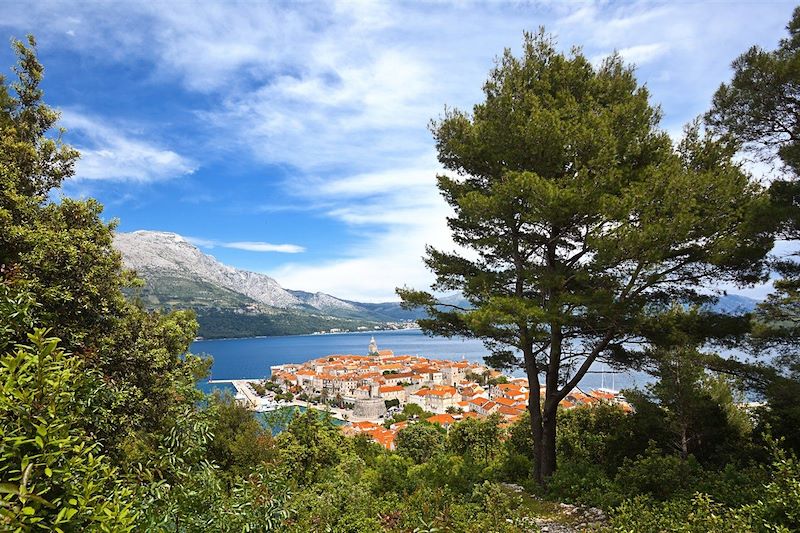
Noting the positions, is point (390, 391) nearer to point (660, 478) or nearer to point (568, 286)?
point (568, 286)

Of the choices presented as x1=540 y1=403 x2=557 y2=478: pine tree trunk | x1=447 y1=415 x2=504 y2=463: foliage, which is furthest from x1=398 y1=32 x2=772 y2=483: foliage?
x1=447 y1=415 x2=504 y2=463: foliage

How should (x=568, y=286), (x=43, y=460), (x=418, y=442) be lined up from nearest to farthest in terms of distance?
(x=43, y=460) → (x=568, y=286) → (x=418, y=442)

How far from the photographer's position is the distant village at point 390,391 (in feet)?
176

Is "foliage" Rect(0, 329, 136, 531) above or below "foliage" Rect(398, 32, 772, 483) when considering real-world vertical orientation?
below

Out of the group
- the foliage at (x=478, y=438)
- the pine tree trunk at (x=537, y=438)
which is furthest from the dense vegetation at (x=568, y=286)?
the foliage at (x=478, y=438)

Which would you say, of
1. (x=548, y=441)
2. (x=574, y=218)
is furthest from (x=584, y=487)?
(x=574, y=218)

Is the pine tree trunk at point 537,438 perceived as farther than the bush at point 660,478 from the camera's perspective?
Yes

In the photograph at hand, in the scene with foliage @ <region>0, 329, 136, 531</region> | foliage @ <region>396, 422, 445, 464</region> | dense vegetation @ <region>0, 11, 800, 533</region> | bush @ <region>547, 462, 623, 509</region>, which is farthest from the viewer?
foliage @ <region>396, 422, 445, 464</region>

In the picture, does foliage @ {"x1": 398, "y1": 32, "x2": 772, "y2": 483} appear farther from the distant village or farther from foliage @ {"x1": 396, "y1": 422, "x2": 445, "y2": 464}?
the distant village

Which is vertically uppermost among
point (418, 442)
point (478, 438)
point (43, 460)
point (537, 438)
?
point (43, 460)

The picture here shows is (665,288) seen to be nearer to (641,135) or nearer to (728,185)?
(728,185)

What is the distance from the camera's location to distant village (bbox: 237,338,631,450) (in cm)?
5366

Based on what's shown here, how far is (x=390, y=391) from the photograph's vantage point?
230 ft

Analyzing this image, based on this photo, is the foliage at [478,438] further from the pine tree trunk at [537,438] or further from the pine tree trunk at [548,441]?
the pine tree trunk at [548,441]
